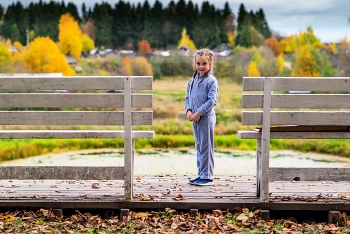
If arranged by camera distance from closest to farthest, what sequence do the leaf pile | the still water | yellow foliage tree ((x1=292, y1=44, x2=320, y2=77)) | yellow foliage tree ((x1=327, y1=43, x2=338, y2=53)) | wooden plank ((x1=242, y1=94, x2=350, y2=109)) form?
the leaf pile → wooden plank ((x1=242, y1=94, x2=350, y2=109)) → the still water → yellow foliage tree ((x1=292, y1=44, x2=320, y2=77)) → yellow foliage tree ((x1=327, y1=43, x2=338, y2=53))

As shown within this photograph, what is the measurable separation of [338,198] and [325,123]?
918 mm

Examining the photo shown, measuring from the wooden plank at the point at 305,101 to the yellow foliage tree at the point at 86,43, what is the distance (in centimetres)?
8414

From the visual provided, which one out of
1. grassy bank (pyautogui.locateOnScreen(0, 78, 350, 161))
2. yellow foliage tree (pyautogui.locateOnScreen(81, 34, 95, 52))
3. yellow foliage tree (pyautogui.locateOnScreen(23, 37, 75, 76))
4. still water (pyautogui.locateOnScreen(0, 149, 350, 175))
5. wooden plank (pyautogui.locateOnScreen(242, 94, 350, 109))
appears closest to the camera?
wooden plank (pyautogui.locateOnScreen(242, 94, 350, 109))

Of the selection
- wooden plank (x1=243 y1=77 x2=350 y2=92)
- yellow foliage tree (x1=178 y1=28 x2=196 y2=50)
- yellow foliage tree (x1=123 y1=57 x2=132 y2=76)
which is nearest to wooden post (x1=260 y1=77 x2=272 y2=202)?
wooden plank (x1=243 y1=77 x2=350 y2=92)

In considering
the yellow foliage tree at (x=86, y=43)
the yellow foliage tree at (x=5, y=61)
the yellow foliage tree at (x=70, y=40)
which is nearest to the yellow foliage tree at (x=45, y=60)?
the yellow foliage tree at (x=5, y=61)

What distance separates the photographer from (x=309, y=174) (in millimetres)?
6152

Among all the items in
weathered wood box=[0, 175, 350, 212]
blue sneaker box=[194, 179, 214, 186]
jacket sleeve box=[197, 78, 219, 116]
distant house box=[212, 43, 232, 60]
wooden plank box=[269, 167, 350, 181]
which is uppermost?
distant house box=[212, 43, 232, 60]

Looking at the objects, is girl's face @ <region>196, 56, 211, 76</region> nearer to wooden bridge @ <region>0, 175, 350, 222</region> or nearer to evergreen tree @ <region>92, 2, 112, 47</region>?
wooden bridge @ <region>0, 175, 350, 222</region>

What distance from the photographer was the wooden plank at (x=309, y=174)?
6.13 m

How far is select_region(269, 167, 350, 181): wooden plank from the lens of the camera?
6.13 m

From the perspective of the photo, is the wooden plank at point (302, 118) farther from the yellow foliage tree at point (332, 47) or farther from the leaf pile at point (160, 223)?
the yellow foliage tree at point (332, 47)

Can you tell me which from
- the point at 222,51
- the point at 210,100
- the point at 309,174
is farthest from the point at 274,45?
the point at 309,174

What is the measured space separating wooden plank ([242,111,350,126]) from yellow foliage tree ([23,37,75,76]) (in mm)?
59278

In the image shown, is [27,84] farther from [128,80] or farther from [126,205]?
[126,205]
